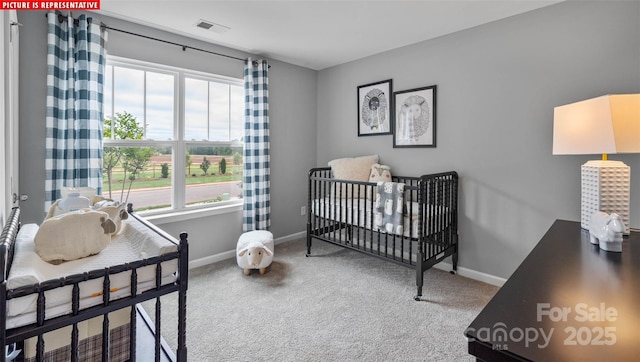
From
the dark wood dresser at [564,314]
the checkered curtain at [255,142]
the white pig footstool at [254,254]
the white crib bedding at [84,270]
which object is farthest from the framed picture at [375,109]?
the white crib bedding at [84,270]

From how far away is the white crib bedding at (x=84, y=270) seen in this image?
962mm

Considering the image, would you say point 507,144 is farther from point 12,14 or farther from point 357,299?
point 12,14

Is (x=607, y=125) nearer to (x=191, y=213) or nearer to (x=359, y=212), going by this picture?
(x=359, y=212)

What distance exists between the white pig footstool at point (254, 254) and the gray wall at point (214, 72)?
1.76ft

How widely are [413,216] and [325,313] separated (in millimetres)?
1074

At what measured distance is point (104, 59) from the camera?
2416mm

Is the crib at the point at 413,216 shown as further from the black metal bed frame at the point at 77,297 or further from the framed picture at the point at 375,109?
Result: the black metal bed frame at the point at 77,297

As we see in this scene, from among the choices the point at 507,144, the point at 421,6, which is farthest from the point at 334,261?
the point at 421,6

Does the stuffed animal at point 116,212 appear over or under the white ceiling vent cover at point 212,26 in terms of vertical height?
under

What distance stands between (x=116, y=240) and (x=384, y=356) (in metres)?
1.56

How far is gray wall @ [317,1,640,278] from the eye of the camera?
2125 millimetres

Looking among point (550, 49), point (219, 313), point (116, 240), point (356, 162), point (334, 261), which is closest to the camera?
point (116, 240)

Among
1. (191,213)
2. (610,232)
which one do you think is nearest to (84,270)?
(191,213)

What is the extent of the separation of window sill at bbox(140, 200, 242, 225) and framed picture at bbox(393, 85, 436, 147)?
1925 millimetres
